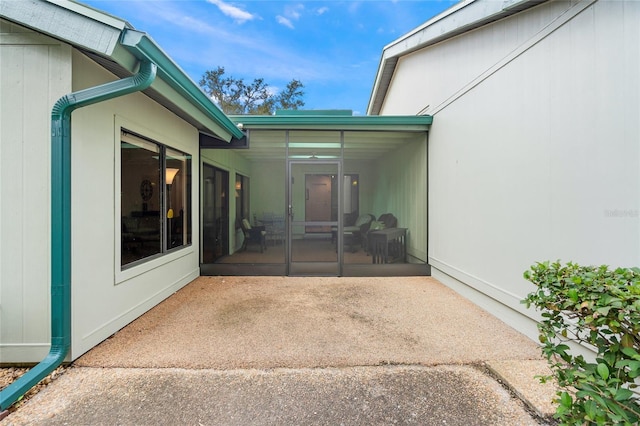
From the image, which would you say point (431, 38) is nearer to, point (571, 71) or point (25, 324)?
point (571, 71)

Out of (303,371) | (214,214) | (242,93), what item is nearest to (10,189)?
(303,371)

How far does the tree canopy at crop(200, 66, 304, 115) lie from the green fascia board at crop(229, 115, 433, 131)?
16.4m

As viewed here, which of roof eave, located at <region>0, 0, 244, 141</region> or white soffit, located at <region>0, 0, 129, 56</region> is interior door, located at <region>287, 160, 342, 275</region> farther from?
white soffit, located at <region>0, 0, 129, 56</region>

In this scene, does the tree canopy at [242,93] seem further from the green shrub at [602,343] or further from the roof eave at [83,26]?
the green shrub at [602,343]

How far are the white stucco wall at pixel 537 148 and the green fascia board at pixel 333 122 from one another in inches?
22.0

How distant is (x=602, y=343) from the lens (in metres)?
1.25

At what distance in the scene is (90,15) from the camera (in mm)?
2088

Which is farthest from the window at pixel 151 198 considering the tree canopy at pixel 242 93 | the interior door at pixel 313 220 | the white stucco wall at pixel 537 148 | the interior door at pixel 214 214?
the tree canopy at pixel 242 93

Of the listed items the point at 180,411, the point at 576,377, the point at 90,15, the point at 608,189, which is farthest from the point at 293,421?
the point at 90,15

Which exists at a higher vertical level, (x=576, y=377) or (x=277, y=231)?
(x=277, y=231)

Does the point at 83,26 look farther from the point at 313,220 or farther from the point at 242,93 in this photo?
the point at 242,93

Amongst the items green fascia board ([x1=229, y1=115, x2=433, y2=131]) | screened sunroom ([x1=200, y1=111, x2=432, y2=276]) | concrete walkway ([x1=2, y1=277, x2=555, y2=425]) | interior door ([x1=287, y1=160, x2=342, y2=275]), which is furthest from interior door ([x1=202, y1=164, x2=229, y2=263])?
concrete walkway ([x1=2, y1=277, x2=555, y2=425])

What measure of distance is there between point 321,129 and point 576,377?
4.58 metres

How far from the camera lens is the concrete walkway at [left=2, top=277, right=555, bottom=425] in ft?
5.78
